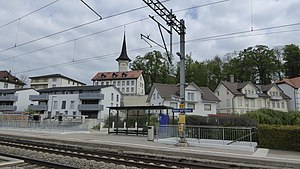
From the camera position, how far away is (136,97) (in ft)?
214

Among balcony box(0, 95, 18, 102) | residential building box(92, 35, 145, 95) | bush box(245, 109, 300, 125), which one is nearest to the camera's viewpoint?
bush box(245, 109, 300, 125)

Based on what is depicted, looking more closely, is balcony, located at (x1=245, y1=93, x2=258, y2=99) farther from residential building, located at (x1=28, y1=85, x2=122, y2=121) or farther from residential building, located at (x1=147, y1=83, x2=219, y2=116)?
residential building, located at (x1=28, y1=85, x2=122, y2=121)

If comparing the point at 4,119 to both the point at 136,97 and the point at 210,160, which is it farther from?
the point at 136,97

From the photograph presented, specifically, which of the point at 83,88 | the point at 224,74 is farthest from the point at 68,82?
the point at 224,74

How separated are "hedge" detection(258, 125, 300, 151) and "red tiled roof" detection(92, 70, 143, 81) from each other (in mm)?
65212

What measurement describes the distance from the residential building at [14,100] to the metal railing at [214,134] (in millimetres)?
55999

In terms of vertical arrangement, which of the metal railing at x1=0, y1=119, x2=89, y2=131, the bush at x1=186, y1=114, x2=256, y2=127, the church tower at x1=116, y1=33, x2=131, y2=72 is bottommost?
the metal railing at x1=0, y1=119, x2=89, y2=131

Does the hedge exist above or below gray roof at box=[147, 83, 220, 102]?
below

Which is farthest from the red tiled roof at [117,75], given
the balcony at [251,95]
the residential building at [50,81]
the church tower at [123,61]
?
the balcony at [251,95]

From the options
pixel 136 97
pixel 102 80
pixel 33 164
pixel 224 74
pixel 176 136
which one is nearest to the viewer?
pixel 33 164

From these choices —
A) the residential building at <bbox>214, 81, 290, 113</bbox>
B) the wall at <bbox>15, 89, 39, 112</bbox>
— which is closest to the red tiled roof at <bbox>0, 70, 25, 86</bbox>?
the wall at <bbox>15, 89, 39, 112</bbox>

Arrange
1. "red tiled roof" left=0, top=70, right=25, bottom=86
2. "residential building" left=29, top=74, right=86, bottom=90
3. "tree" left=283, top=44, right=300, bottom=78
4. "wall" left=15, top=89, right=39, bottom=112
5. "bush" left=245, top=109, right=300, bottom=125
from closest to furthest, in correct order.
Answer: "bush" left=245, top=109, right=300, bottom=125 < "wall" left=15, top=89, right=39, bottom=112 < "tree" left=283, top=44, right=300, bottom=78 < "red tiled roof" left=0, top=70, right=25, bottom=86 < "residential building" left=29, top=74, right=86, bottom=90

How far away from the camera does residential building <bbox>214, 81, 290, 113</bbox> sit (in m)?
55.5

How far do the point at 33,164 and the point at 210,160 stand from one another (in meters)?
7.52
